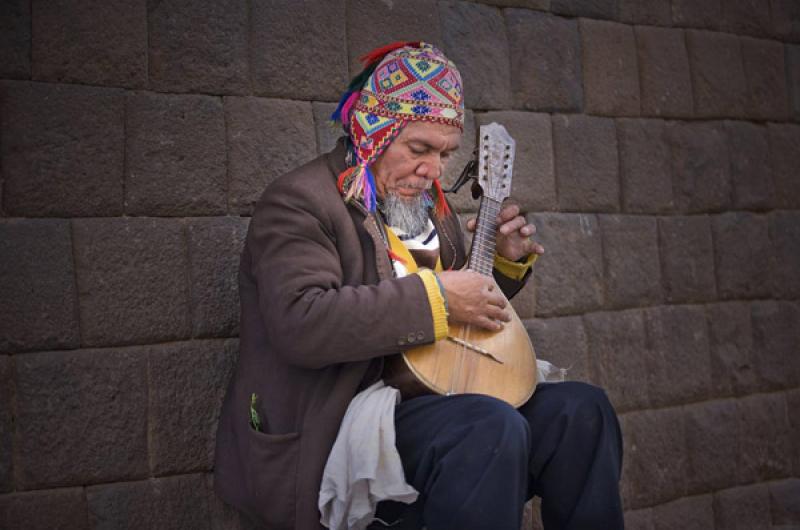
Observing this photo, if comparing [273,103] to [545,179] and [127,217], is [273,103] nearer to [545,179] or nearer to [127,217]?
[127,217]

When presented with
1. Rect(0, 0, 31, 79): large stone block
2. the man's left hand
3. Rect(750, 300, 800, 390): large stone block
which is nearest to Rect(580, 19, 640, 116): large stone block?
Rect(750, 300, 800, 390): large stone block

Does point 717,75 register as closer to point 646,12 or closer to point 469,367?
point 646,12

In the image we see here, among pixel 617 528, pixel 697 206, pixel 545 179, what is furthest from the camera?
pixel 697 206

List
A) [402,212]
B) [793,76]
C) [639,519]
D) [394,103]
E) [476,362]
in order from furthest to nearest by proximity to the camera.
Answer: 1. [793,76]
2. [639,519]
3. [402,212]
4. [394,103]
5. [476,362]

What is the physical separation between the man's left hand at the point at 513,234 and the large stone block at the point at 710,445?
180 centimetres

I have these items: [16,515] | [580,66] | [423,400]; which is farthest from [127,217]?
[580,66]

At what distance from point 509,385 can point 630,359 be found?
1.75m

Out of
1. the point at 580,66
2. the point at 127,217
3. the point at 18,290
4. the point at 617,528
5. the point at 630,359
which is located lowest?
the point at 617,528

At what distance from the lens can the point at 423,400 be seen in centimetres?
270

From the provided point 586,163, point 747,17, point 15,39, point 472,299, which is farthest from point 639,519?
point 15,39

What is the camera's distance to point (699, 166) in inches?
186

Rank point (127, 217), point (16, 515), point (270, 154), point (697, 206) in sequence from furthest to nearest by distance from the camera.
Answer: point (697, 206) → point (270, 154) → point (127, 217) → point (16, 515)

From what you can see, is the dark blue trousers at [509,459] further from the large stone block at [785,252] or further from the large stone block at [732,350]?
the large stone block at [785,252]

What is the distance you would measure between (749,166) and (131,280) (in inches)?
127
